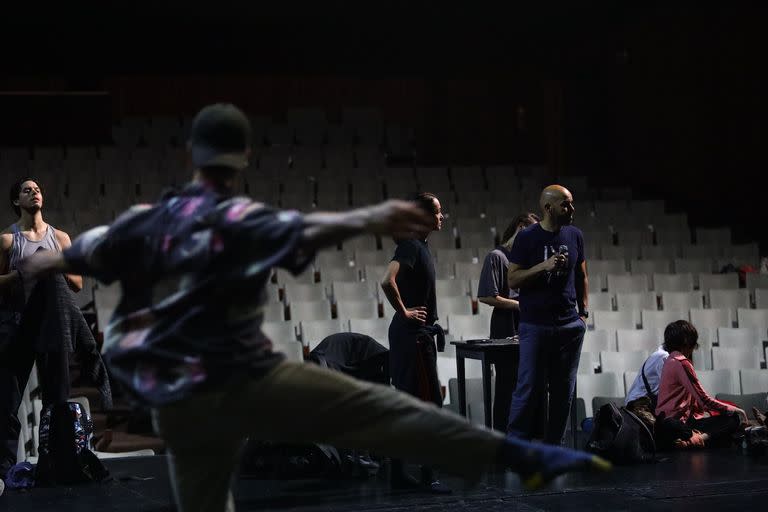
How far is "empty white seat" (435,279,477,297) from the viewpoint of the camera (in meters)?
7.91

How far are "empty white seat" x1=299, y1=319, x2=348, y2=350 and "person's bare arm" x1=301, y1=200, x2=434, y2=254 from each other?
183 inches

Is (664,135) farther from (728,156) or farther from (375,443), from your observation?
(375,443)

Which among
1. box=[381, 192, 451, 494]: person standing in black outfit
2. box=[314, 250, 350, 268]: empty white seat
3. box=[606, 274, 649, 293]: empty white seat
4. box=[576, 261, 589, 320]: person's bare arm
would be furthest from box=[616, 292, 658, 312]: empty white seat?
box=[381, 192, 451, 494]: person standing in black outfit

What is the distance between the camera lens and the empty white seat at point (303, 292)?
771 cm

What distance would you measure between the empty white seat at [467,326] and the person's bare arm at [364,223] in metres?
5.02

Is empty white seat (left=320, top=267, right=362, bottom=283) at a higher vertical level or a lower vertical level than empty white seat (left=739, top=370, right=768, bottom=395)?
higher

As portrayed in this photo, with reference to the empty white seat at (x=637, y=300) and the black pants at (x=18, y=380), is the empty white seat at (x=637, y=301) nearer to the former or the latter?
the empty white seat at (x=637, y=300)


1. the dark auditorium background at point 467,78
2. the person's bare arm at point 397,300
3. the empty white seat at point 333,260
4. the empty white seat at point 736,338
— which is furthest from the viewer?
the dark auditorium background at point 467,78

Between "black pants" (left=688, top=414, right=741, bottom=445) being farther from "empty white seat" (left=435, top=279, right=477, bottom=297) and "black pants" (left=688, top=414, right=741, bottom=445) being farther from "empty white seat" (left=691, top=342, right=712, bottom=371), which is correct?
"empty white seat" (left=435, top=279, right=477, bottom=297)

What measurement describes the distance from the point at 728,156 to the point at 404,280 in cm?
739

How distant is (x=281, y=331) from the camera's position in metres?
6.68

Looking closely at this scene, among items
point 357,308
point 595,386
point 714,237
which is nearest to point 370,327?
point 357,308

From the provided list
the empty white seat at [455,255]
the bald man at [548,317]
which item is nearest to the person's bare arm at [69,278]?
the bald man at [548,317]

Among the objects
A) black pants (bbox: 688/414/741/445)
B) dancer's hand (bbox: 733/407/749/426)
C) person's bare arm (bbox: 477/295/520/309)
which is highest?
person's bare arm (bbox: 477/295/520/309)
